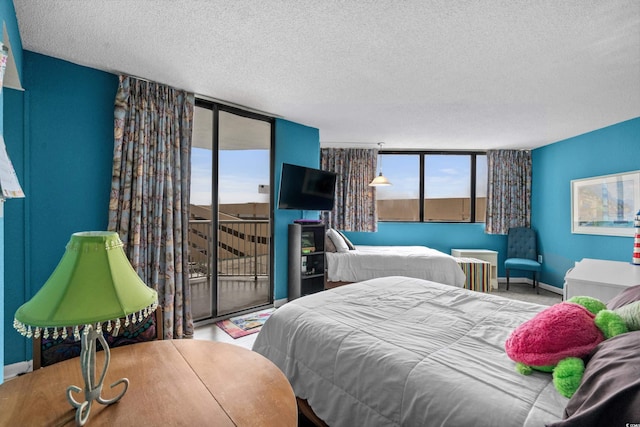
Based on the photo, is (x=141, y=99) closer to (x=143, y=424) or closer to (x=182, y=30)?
(x=182, y=30)

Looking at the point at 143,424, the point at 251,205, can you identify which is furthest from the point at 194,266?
the point at 143,424

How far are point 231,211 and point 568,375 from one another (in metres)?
5.79

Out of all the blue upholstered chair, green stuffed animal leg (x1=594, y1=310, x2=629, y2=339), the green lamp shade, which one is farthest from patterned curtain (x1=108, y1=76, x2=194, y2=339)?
the blue upholstered chair

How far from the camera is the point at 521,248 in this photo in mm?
5496

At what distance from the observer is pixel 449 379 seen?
1.15 metres

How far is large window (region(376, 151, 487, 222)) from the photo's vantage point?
597 centimetres

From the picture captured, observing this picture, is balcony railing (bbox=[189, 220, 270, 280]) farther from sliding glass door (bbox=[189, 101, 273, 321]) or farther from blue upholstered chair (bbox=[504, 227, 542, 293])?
blue upholstered chair (bbox=[504, 227, 542, 293])

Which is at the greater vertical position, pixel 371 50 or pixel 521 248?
pixel 371 50

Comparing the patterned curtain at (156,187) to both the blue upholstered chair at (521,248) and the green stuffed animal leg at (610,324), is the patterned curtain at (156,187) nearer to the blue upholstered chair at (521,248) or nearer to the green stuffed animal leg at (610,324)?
the green stuffed animal leg at (610,324)

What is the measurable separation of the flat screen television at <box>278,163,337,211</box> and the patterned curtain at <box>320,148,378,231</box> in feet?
3.71

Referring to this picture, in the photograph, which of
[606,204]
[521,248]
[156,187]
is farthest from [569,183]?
[156,187]

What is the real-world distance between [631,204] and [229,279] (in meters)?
5.88

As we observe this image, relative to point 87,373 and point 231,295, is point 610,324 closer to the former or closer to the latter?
point 87,373

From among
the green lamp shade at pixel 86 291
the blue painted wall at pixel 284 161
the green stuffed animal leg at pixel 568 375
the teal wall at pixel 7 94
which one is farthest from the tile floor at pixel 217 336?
the green stuffed animal leg at pixel 568 375
